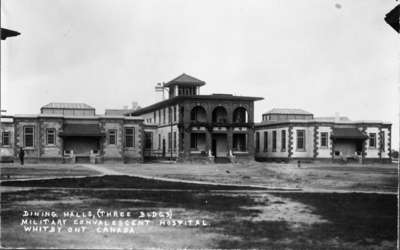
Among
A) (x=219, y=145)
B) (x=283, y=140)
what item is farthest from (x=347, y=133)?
(x=219, y=145)

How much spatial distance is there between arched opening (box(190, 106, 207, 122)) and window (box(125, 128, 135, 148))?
7316 millimetres

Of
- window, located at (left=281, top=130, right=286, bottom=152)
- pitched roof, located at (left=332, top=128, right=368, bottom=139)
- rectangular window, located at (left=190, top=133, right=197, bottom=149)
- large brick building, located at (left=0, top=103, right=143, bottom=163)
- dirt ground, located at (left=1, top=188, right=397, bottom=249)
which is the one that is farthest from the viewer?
window, located at (left=281, top=130, right=286, bottom=152)

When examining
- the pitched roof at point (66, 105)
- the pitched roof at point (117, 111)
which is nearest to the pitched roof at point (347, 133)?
the pitched roof at point (66, 105)

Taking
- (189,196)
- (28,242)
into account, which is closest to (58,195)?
(189,196)

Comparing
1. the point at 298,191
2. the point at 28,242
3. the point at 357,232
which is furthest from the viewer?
the point at 298,191

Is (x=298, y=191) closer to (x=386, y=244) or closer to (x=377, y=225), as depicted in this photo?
(x=377, y=225)

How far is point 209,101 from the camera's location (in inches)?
1930

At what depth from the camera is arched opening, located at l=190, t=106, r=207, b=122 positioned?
50594 millimetres

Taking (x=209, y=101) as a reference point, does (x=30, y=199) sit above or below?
below

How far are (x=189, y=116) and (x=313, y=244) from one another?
40.3 meters

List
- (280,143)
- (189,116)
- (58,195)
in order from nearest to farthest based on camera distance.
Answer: (58,195)
(189,116)
(280,143)

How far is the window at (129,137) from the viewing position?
1811 inches

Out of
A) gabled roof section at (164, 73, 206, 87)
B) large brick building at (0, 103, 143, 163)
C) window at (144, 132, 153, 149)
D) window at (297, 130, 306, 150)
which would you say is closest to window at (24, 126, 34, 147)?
large brick building at (0, 103, 143, 163)

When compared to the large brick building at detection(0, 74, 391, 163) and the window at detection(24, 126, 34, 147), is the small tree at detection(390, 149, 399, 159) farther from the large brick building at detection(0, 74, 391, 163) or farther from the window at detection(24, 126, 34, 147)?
the window at detection(24, 126, 34, 147)
